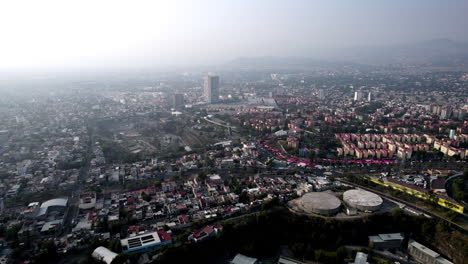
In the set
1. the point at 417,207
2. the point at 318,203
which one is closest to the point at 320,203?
the point at 318,203

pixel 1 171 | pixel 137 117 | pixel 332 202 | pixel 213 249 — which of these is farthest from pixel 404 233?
pixel 137 117

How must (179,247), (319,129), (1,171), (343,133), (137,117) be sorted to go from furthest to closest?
(137,117)
(319,129)
(343,133)
(1,171)
(179,247)

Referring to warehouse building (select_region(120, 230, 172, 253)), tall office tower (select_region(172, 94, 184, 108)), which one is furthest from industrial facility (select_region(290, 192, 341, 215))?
tall office tower (select_region(172, 94, 184, 108))

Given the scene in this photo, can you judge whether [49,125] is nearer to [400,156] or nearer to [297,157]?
[297,157]

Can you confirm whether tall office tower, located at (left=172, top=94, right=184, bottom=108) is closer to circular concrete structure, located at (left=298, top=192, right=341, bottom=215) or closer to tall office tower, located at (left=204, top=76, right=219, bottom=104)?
tall office tower, located at (left=204, top=76, right=219, bottom=104)

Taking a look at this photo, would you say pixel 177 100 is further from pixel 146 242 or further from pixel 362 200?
pixel 146 242

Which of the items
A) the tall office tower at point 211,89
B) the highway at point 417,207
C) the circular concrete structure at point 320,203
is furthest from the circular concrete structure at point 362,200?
the tall office tower at point 211,89
